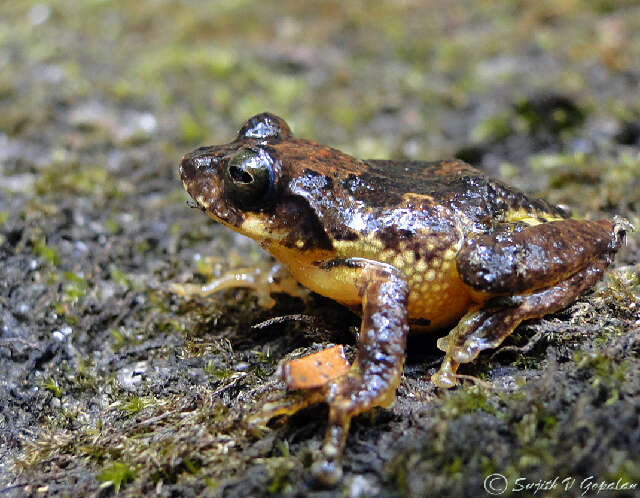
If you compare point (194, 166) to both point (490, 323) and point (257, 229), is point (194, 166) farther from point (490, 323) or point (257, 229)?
point (490, 323)

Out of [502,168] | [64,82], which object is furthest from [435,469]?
[64,82]

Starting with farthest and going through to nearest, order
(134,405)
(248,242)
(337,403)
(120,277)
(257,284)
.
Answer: (248,242)
(120,277)
(257,284)
(134,405)
(337,403)

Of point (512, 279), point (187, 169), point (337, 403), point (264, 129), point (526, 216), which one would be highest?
point (264, 129)

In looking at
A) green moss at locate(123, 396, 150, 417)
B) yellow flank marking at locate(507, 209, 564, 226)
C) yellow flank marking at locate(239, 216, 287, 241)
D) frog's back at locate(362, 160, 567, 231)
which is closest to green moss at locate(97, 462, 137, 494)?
green moss at locate(123, 396, 150, 417)

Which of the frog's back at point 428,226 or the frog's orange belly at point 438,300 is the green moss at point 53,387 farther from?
the frog's orange belly at point 438,300

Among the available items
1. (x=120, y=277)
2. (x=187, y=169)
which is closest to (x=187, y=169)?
(x=187, y=169)

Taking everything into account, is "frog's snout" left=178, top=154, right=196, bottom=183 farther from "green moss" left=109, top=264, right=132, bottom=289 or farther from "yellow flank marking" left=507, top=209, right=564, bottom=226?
"yellow flank marking" left=507, top=209, right=564, bottom=226

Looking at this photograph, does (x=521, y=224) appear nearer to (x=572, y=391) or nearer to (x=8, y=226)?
(x=572, y=391)
